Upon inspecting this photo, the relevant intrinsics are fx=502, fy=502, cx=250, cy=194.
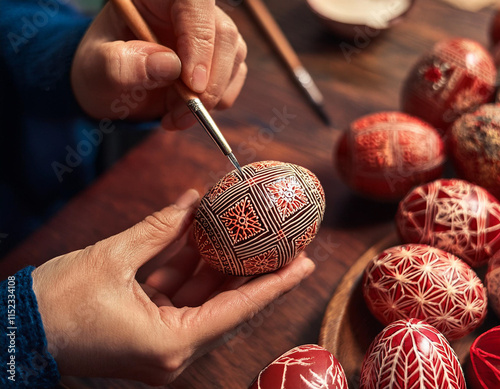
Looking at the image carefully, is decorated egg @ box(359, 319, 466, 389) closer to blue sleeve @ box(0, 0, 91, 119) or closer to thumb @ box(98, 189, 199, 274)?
thumb @ box(98, 189, 199, 274)

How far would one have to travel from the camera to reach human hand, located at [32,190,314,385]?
680 millimetres

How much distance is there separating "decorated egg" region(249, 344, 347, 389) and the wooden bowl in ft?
0.26

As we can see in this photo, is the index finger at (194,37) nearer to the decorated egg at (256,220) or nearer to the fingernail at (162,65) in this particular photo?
the fingernail at (162,65)

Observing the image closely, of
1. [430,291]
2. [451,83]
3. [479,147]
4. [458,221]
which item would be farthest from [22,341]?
[451,83]

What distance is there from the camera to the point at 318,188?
2.76 ft

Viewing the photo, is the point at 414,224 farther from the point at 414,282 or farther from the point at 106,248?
the point at 106,248

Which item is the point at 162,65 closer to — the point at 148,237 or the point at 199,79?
the point at 199,79

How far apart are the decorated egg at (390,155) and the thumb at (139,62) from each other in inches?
15.8

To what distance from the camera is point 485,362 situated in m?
0.72

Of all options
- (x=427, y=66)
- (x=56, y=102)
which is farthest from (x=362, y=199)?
(x=56, y=102)

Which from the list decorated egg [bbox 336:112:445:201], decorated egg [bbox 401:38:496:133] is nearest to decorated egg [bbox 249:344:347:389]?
decorated egg [bbox 336:112:445:201]

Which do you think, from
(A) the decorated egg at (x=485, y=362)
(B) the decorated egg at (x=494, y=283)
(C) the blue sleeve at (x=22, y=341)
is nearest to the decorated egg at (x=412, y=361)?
(A) the decorated egg at (x=485, y=362)

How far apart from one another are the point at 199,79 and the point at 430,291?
0.51m

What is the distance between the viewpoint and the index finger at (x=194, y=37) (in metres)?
0.83
